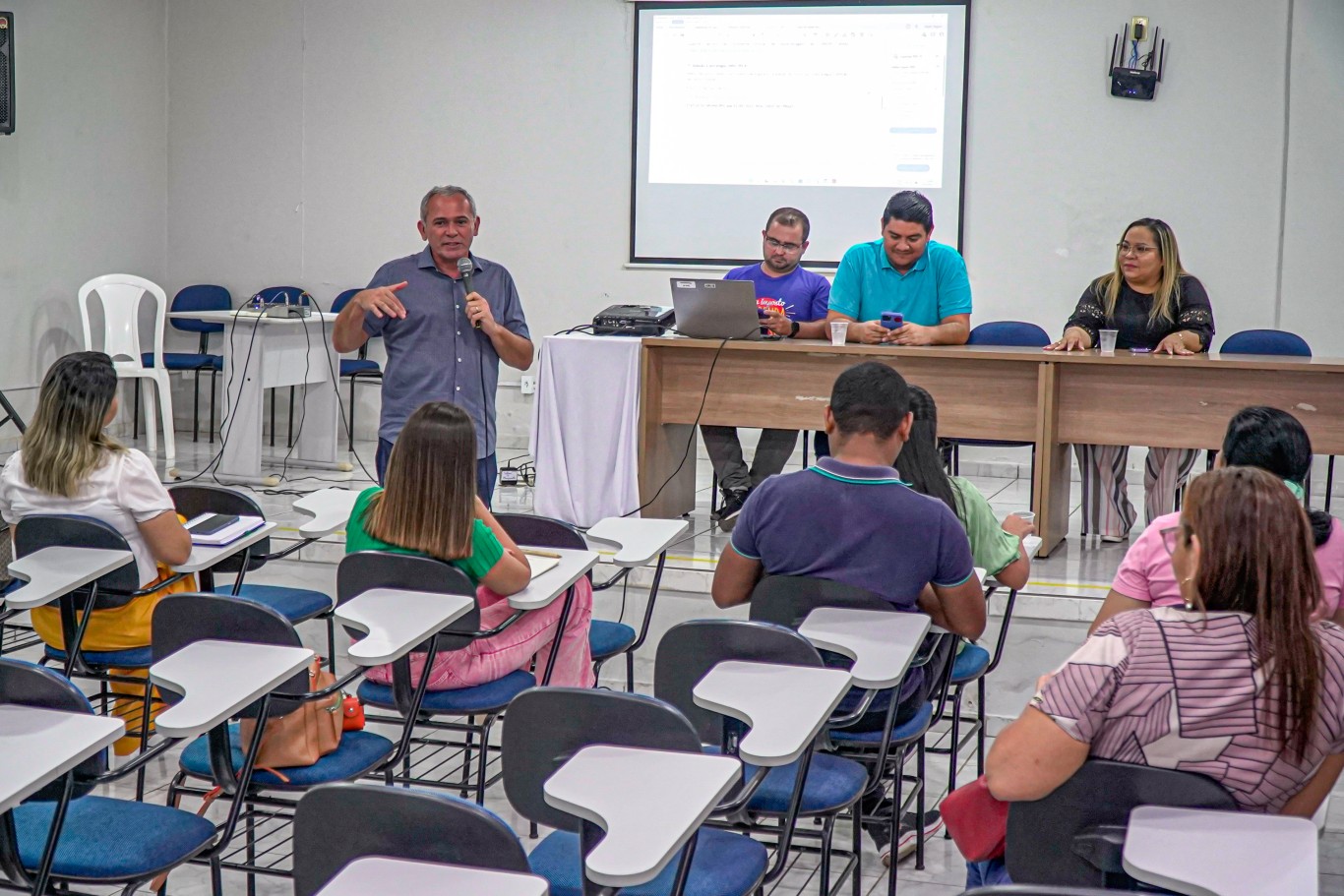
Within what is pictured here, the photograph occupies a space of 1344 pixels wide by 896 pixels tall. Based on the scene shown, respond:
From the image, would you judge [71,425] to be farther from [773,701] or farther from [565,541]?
[773,701]

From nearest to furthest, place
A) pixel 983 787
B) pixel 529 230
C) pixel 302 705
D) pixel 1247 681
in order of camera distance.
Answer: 1. pixel 1247 681
2. pixel 983 787
3. pixel 302 705
4. pixel 529 230

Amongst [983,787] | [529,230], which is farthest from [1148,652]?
[529,230]

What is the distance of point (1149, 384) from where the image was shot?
465 centimetres

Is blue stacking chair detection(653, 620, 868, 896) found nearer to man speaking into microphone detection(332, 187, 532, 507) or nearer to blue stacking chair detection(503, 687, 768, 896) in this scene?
blue stacking chair detection(503, 687, 768, 896)

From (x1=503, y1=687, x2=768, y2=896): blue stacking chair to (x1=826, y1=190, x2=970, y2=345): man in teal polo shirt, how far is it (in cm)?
303

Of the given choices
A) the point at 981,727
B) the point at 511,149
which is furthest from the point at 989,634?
the point at 511,149

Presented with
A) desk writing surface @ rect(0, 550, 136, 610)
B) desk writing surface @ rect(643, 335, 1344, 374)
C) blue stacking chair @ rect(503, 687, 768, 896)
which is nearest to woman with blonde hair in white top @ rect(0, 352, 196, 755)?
desk writing surface @ rect(0, 550, 136, 610)

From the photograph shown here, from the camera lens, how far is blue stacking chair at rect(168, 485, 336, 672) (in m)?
3.62

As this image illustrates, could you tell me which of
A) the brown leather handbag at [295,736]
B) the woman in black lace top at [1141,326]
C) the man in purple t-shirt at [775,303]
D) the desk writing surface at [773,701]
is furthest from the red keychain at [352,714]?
the woman in black lace top at [1141,326]

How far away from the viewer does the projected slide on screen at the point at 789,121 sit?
7055mm

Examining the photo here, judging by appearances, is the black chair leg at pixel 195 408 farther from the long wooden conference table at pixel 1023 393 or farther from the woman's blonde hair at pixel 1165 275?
the woman's blonde hair at pixel 1165 275

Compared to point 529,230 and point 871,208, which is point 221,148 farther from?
point 871,208

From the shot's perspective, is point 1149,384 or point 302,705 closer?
point 302,705

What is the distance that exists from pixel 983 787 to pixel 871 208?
5.51 meters
